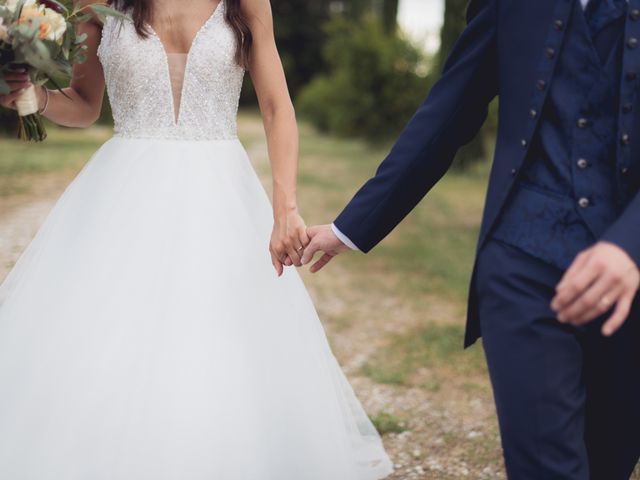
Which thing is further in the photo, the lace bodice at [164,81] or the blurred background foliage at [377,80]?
the blurred background foliage at [377,80]

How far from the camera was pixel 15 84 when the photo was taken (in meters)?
2.81

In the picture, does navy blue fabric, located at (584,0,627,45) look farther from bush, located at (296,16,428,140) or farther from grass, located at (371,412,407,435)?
bush, located at (296,16,428,140)

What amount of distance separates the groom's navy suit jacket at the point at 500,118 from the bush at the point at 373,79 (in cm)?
1819

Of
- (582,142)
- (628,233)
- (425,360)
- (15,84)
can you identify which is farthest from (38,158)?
(628,233)

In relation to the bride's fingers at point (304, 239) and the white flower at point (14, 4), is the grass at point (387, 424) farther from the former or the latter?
the white flower at point (14, 4)

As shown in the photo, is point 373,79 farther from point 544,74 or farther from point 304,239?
point 544,74

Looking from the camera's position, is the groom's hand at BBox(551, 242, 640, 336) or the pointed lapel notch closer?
the groom's hand at BBox(551, 242, 640, 336)

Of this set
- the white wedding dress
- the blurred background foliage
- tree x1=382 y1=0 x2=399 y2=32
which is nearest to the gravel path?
the white wedding dress

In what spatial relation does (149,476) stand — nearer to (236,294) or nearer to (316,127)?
(236,294)

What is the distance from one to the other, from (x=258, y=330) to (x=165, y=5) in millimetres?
1301

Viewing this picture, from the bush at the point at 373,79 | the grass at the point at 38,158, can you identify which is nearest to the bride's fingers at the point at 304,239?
the grass at the point at 38,158

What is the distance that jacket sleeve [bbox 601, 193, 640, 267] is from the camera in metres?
1.85

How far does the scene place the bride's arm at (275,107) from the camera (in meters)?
3.22

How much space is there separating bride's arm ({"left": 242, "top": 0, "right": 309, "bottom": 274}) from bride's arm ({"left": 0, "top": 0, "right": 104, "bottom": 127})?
2.13ft
